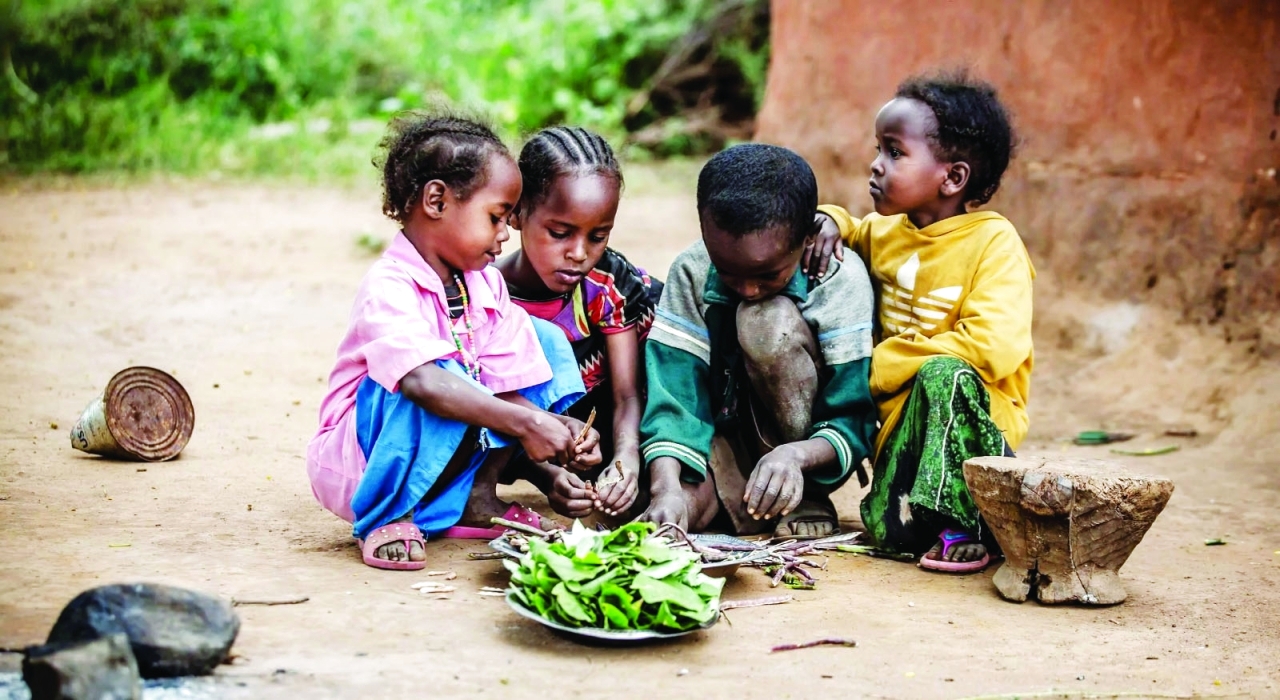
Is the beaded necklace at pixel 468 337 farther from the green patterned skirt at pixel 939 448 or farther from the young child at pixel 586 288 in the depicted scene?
the green patterned skirt at pixel 939 448

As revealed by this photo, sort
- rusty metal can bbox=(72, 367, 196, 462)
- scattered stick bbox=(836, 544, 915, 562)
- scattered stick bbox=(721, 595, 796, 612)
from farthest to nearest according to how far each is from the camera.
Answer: rusty metal can bbox=(72, 367, 196, 462), scattered stick bbox=(836, 544, 915, 562), scattered stick bbox=(721, 595, 796, 612)

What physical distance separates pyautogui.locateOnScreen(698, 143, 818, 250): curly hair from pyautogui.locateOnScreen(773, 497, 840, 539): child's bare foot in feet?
2.52

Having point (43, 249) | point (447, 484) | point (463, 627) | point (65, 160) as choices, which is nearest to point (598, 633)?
point (463, 627)

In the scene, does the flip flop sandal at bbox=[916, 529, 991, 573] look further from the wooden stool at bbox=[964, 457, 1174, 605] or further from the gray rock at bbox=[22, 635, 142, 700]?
the gray rock at bbox=[22, 635, 142, 700]

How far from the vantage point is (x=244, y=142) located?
33.6ft

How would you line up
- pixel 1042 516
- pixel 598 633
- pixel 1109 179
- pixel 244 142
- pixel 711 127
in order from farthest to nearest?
pixel 711 127, pixel 244 142, pixel 1109 179, pixel 1042 516, pixel 598 633

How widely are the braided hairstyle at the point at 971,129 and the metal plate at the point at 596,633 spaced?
5.23 feet

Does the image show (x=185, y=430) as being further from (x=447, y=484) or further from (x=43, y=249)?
(x=43, y=249)

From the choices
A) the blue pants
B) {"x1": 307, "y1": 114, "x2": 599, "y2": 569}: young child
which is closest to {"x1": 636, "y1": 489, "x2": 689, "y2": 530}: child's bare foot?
{"x1": 307, "y1": 114, "x2": 599, "y2": 569}: young child

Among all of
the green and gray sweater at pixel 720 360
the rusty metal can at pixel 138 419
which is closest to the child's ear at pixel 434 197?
the green and gray sweater at pixel 720 360

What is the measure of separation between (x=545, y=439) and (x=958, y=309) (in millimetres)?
1207

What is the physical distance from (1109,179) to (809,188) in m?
2.44

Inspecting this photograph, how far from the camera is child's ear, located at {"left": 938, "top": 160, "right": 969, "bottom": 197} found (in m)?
3.68

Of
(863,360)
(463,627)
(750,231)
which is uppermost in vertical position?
(750,231)
